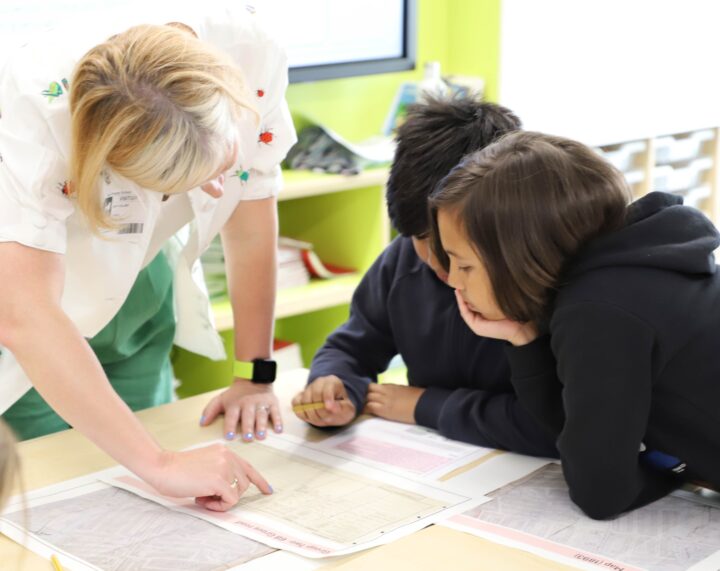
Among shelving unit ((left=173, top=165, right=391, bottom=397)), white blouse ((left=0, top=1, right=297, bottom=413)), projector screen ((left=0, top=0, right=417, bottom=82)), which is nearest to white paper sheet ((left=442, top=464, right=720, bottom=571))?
white blouse ((left=0, top=1, right=297, bottom=413))

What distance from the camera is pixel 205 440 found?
153 centimetres

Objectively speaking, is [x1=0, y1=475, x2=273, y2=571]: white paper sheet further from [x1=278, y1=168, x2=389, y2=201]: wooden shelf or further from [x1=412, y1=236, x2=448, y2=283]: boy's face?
[x1=278, y1=168, x2=389, y2=201]: wooden shelf

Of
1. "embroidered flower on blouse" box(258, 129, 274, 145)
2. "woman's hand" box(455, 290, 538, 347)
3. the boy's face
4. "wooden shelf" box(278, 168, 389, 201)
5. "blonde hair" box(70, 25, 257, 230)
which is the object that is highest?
"blonde hair" box(70, 25, 257, 230)

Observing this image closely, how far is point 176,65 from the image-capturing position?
1.29 m

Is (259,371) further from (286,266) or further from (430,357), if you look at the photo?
(286,266)

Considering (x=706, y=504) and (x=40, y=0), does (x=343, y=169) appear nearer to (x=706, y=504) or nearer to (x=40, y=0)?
(x=40, y=0)

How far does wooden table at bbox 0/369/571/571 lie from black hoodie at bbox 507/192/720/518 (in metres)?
0.17

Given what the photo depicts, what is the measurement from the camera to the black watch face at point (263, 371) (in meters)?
1.69

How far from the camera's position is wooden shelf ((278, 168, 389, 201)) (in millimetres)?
2805

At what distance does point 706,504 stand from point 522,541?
26 centimetres

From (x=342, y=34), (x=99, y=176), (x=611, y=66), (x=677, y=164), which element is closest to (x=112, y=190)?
(x=99, y=176)

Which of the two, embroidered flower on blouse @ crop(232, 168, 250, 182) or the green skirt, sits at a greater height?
embroidered flower on blouse @ crop(232, 168, 250, 182)

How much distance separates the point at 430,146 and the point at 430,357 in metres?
0.32

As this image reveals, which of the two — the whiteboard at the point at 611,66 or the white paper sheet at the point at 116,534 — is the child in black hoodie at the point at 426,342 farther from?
the whiteboard at the point at 611,66
